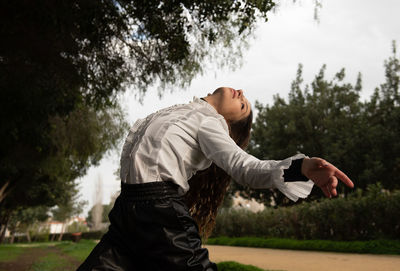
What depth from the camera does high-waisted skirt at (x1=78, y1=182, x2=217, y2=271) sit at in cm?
180

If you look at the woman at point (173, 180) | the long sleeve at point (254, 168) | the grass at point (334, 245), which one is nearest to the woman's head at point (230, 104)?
the woman at point (173, 180)

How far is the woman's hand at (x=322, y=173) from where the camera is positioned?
5.34 ft

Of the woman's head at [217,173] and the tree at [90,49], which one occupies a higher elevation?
the tree at [90,49]

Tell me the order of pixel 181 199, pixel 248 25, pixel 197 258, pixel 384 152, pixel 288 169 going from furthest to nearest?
pixel 384 152 → pixel 248 25 → pixel 181 199 → pixel 197 258 → pixel 288 169

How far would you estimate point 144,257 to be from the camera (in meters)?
1.87

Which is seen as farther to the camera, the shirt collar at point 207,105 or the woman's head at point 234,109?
the woman's head at point 234,109

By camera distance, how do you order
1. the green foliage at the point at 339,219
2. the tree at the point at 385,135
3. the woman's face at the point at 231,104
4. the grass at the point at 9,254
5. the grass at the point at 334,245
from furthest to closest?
the tree at the point at 385,135, the grass at the point at 9,254, the green foliage at the point at 339,219, the grass at the point at 334,245, the woman's face at the point at 231,104

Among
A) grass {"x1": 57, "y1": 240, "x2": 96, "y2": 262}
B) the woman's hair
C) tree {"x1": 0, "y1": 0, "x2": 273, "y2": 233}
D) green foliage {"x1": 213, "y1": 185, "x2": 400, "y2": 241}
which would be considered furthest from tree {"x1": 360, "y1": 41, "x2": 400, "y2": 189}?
the woman's hair

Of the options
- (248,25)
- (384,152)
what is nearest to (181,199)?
(248,25)

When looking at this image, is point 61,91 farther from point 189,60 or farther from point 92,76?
point 189,60

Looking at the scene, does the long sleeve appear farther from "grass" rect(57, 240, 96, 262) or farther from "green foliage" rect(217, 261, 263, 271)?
"grass" rect(57, 240, 96, 262)

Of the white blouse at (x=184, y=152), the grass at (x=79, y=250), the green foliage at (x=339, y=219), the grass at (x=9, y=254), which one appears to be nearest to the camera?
the white blouse at (x=184, y=152)

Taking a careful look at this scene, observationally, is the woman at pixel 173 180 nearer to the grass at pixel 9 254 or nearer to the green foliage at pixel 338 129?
the grass at pixel 9 254

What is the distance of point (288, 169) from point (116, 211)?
0.86 m
